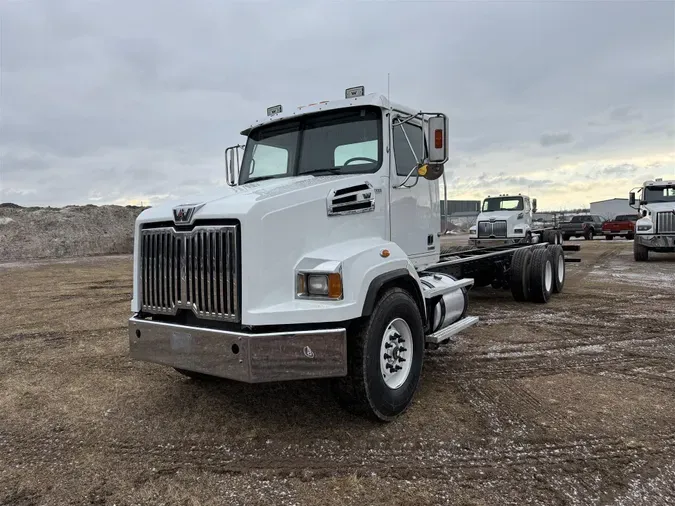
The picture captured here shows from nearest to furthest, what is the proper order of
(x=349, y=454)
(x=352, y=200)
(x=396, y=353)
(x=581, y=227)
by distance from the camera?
(x=349, y=454) < (x=396, y=353) < (x=352, y=200) < (x=581, y=227)

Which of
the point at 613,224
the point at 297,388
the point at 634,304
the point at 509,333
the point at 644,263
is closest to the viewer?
the point at 297,388

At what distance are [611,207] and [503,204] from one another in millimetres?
50029

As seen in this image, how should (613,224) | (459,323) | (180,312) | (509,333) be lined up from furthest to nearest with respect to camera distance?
1. (613,224)
2. (509,333)
3. (459,323)
4. (180,312)

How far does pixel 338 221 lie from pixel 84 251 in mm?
27289

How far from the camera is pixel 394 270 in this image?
4.29 metres

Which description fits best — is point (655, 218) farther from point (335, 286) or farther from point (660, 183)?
point (335, 286)

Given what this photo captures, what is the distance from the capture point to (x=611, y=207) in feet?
204

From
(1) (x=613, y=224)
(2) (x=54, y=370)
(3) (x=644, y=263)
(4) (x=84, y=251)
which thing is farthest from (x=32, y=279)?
(1) (x=613, y=224)

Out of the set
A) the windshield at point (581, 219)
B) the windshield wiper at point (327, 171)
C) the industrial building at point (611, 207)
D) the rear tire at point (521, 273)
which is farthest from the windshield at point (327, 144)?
the industrial building at point (611, 207)

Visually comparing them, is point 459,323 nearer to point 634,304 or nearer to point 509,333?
point 509,333

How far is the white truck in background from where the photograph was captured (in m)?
19.7

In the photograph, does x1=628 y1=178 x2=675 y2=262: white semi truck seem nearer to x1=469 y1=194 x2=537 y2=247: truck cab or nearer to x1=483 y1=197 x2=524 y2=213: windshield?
x1=469 y1=194 x2=537 y2=247: truck cab

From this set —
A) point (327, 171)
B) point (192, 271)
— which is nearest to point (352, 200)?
point (327, 171)

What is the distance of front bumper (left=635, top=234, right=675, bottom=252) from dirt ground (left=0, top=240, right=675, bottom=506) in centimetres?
1171
